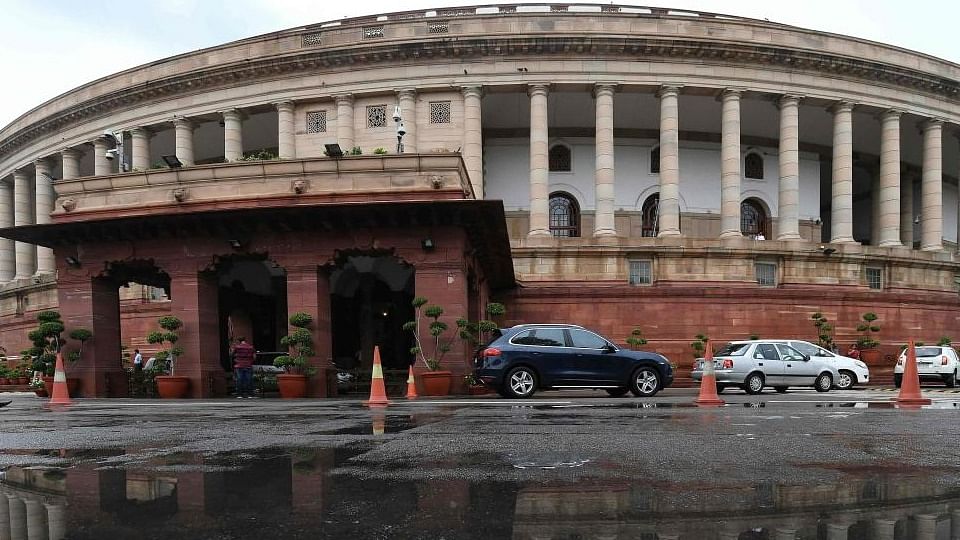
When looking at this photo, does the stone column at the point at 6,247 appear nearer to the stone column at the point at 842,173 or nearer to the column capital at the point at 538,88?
the column capital at the point at 538,88

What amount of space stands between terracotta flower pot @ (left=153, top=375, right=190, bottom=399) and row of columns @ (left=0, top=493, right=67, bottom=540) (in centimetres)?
1444

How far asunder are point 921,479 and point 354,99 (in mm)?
38050

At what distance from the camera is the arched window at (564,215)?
43531 millimetres

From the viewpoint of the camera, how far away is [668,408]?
39.3 feet

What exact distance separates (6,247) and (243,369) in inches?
1755

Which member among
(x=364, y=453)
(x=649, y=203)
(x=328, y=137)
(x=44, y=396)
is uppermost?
(x=328, y=137)

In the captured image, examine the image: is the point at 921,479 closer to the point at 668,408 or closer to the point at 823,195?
the point at 668,408

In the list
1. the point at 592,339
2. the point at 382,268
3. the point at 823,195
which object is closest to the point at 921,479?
the point at 592,339

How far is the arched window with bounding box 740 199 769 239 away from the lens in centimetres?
4553

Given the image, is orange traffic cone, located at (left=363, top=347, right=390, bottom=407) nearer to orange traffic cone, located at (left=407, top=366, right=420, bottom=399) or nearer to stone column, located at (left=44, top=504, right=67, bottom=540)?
orange traffic cone, located at (left=407, top=366, right=420, bottom=399)

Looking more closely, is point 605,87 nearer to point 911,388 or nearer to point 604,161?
point 604,161

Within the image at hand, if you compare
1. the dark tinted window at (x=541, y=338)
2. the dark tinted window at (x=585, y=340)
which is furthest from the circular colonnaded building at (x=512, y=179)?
the dark tinted window at (x=585, y=340)

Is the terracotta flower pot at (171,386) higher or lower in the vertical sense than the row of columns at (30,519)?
lower

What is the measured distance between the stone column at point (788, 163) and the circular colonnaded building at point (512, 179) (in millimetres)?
127
